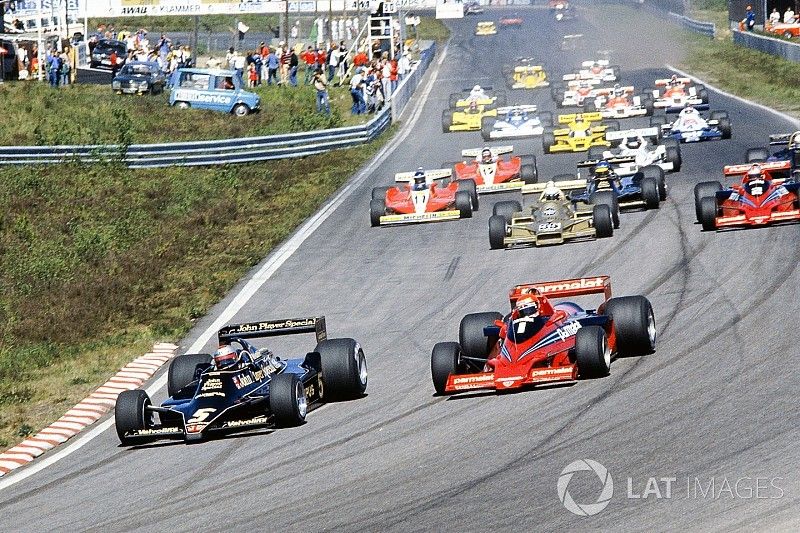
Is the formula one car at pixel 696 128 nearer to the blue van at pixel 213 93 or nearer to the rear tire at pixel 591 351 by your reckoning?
the blue van at pixel 213 93

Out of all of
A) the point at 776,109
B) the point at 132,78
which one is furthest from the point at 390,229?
the point at 132,78

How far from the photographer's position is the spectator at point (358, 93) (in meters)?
42.3

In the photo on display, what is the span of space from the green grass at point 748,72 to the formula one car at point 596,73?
386 cm

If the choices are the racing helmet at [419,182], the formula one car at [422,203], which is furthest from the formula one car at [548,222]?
the racing helmet at [419,182]

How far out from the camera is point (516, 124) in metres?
38.0

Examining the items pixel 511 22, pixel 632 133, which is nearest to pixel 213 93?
pixel 632 133

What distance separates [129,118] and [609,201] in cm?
2282

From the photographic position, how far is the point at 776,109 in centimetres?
4069

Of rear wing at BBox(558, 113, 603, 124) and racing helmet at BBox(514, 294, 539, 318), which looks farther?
rear wing at BBox(558, 113, 603, 124)

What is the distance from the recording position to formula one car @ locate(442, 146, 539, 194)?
28.9m

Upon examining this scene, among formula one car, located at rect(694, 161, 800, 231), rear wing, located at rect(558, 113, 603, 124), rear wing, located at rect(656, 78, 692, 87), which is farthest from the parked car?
formula one car, located at rect(694, 161, 800, 231)

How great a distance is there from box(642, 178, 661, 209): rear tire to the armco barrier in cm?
2728

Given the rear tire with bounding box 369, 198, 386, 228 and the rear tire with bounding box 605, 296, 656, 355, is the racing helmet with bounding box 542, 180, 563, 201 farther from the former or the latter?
the rear tire with bounding box 605, 296, 656, 355

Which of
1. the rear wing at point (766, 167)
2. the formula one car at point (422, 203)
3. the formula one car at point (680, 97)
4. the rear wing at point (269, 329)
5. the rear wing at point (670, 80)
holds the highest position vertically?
the rear wing at point (766, 167)
